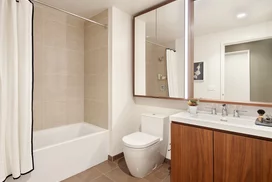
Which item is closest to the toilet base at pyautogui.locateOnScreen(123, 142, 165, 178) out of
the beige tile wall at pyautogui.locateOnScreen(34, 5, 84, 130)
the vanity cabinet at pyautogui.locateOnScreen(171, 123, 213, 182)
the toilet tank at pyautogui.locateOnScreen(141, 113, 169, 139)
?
the toilet tank at pyautogui.locateOnScreen(141, 113, 169, 139)

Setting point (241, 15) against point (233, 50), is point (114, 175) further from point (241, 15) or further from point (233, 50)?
point (241, 15)

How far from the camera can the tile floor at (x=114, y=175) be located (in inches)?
77.2

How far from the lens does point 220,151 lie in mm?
1425

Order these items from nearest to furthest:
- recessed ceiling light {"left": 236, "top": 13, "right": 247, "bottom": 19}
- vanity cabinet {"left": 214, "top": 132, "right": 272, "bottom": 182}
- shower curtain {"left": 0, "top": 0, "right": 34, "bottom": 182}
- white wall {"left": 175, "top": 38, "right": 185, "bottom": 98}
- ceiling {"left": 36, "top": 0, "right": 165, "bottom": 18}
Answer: vanity cabinet {"left": 214, "top": 132, "right": 272, "bottom": 182}, shower curtain {"left": 0, "top": 0, "right": 34, "bottom": 182}, recessed ceiling light {"left": 236, "top": 13, "right": 247, "bottom": 19}, white wall {"left": 175, "top": 38, "right": 185, "bottom": 98}, ceiling {"left": 36, "top": 0, "right": 165, "bottom": 18}

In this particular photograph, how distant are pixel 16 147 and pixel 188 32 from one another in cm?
229

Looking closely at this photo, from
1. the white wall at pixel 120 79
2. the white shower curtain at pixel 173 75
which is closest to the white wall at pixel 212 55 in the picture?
the white shower curtain at pixel 173 75

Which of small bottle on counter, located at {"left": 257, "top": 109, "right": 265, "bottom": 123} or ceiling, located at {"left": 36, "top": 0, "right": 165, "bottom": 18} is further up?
ceiling, located at {"left": 36, "top": 0, "right": 165, "bottom": 18}

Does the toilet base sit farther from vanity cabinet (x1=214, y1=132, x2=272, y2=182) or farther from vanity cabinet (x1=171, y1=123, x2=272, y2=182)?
vanity cabinet (x1=214, y1=132, x2=272, y2=182)

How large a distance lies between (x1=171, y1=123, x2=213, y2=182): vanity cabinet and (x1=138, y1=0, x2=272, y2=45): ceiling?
124 cm

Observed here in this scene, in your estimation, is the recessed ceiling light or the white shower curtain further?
the white shower curtain

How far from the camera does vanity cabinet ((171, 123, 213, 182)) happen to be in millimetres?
1497

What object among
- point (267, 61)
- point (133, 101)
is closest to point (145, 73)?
point (133, 101)

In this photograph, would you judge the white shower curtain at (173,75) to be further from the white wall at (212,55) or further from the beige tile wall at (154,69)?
the white wall at (212,55)

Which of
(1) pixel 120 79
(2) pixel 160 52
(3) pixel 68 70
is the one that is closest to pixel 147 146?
(1) pixel 120 79
